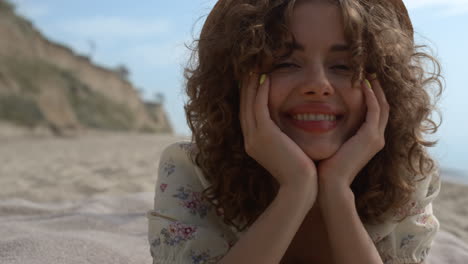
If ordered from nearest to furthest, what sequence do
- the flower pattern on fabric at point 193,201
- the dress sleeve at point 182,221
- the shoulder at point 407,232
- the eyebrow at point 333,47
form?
1. the eyebrow at point 333,47
2. the dress sleeve at point 182,221
3. the flower pattern on fabric at point 193,201
4. the shoulder at point 407,232

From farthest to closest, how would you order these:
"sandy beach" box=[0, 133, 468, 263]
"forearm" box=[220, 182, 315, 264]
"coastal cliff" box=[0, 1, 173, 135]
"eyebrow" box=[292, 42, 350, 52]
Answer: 1. "coastal cliff" box=[0, 1, 173, 135]
2. "sandy beach" box=[0, 133, 468, 263]
3. "eyebrow" box=[292, 42, 350, 52]
4. "forearm" box=[220, 182, 315, 264]

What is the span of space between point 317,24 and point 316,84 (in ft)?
0.78

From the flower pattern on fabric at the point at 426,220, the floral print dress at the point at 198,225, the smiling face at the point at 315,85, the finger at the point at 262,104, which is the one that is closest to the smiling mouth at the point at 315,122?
the smiling face at the point at 315,85

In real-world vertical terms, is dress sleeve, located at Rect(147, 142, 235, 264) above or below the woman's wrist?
below

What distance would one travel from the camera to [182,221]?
1919 millimetres

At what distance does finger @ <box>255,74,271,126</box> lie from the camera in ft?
5.87

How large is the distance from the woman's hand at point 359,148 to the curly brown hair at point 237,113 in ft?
0.40

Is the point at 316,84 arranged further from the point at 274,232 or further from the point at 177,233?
the point at 177,233

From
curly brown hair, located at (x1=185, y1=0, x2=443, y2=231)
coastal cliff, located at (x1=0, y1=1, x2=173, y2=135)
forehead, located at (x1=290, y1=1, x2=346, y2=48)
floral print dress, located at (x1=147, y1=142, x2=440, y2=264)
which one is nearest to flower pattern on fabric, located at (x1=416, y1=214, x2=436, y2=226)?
floral print dress, located at (x1=147, y1=142, x2=440, y2=264)

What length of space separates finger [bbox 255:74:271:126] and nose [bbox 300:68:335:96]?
0.15 metres

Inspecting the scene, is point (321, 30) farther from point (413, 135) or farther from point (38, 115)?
point (38, 115)

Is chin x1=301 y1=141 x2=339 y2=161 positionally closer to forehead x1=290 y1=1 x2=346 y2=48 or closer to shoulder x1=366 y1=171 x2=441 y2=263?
forehead x1=290 y1=1 x2=346 y2=48

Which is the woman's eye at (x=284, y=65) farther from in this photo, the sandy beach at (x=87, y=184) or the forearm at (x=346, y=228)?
the sandy beach at (x=87, y=184)

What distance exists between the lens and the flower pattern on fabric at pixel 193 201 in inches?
78.0
